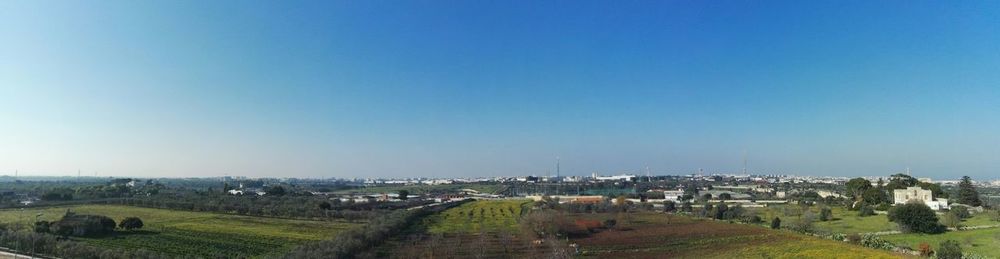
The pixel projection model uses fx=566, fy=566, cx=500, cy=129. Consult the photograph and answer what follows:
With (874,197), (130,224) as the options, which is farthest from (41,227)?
(874,197)

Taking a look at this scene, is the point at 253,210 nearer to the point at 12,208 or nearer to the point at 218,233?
the point at 218,233

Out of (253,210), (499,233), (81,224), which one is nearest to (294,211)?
(253,210)

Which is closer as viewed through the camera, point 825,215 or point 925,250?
point 925,250

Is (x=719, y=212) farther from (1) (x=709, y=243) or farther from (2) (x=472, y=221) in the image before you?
(2) (x=472, y=221)

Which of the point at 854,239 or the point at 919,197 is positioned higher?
the point at 919,197

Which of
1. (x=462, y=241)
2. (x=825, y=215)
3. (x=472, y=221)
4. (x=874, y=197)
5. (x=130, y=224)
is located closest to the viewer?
(x=462, y=241)
